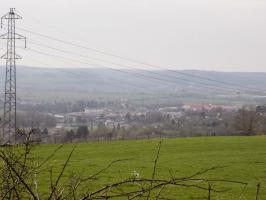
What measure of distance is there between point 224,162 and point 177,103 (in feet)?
403

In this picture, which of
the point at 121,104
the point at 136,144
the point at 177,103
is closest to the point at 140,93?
the point at 177,103

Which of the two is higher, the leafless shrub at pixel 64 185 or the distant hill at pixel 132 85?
the distant hill at pixel 132 85

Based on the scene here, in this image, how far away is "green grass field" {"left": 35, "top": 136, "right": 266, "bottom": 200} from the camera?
66.3ft

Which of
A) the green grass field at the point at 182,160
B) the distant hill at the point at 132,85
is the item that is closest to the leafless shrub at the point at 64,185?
the green grass field at the point at 182,160

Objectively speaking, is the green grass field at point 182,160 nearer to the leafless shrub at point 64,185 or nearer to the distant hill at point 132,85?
the leafless shrub at point 64,185

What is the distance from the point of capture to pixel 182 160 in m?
30.4

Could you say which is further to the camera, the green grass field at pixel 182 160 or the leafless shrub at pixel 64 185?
the green grass field at pixel 182 160

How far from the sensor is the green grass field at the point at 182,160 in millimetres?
20216

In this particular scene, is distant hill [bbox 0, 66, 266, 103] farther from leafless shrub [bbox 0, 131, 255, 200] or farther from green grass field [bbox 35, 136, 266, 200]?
leafless shrub [bbox 0, 131, 255, 200]

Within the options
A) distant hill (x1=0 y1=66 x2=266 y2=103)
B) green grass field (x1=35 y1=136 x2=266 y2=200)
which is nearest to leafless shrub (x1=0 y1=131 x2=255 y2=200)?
green grass field (x1=35 y1=136 x2=266 y2=200)

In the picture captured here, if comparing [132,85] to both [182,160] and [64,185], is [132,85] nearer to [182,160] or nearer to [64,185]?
[182,160]

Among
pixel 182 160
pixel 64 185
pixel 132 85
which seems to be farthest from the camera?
pixel 132 85

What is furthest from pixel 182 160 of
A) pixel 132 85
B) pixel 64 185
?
pixel 132 85

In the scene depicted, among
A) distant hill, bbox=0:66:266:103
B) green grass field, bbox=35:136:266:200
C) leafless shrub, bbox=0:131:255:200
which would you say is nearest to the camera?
leafless shrub, bbox=0:131:255:200
